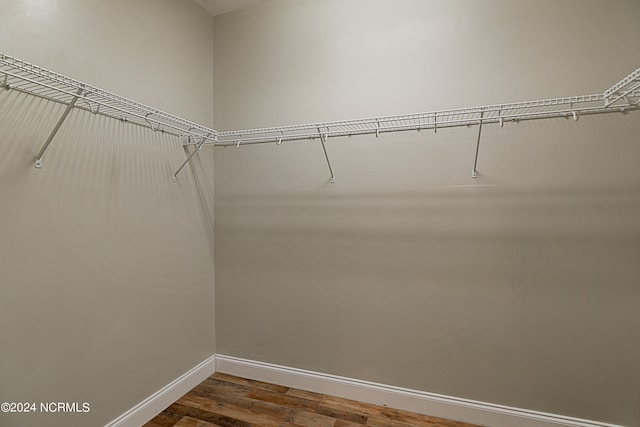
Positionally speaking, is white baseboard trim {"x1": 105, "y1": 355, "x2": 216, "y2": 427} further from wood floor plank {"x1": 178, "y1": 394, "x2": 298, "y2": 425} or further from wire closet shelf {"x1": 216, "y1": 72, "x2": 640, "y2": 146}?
wire closet shelf {"x1": 216, "y1": 72, "x2": 640, "y2": 146}

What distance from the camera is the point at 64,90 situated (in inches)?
51.4

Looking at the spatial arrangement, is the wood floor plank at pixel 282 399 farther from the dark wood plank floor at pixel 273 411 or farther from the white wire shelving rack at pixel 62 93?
the white wire shelving rack at pixel 62 93

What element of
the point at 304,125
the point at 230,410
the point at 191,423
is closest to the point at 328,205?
the point at 304,125

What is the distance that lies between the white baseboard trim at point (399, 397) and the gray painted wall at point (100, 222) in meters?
0.40

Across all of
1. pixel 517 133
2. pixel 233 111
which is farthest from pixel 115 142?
pixel 517 133

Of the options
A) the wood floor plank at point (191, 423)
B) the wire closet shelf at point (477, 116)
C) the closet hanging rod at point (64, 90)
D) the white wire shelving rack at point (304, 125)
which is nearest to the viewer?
the closet hanging rod at point (64, 90)

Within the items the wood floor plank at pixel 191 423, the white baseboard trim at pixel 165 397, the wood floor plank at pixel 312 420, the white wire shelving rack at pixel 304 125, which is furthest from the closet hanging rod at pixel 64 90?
the wood floor plank at pixel 312 420

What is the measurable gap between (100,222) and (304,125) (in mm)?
1181

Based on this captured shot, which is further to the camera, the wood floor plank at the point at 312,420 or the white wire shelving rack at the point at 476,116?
the wood floor plank at the point at 312,420

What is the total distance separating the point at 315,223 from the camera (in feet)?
6.73

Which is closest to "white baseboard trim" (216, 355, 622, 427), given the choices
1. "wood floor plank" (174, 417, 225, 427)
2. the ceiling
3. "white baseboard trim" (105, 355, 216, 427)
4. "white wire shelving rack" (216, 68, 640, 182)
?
"white baseboard trim" (105, 355, 216, 427)

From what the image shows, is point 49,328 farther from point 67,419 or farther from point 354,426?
point 354,426

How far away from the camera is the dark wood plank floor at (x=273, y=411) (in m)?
1.73

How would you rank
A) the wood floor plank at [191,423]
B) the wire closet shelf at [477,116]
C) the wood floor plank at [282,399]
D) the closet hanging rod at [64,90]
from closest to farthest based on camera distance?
the closet hanging rod at [64,90]
the wire closet shelf at [477,116]
the wood floor plank at [191,423]
the wood floor plank at [282,399]
